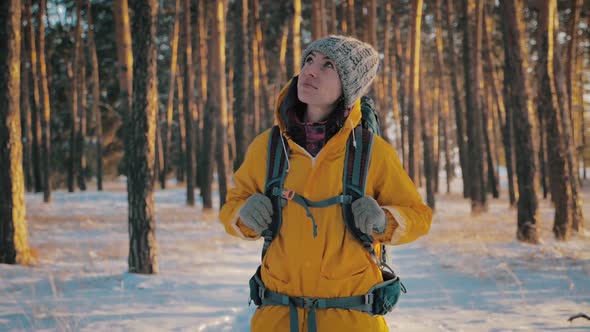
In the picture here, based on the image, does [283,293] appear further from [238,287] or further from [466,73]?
[466,73]

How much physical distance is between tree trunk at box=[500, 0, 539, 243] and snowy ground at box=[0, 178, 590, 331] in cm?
47

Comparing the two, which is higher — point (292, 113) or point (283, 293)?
point (292, 113)

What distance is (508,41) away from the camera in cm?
918

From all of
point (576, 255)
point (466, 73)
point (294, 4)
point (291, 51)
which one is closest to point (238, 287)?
point (576, 255)

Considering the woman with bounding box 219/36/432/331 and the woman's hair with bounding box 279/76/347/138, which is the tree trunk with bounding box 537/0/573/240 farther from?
the woman's hair with bounding box 279/76/347/138

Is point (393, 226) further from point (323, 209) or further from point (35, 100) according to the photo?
point (35, 100)

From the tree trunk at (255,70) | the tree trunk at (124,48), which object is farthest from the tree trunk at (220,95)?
the tree trunk at (255,70)

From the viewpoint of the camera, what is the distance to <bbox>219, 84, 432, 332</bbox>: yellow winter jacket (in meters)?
1.88

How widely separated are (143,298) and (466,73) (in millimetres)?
11127

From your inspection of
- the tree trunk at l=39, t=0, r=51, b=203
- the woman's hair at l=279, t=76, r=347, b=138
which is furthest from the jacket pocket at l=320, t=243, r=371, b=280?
the tree trunk at l=39, t=0, r=51, b=203

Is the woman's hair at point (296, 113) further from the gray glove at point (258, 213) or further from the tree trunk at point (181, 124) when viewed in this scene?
the tree trunk at point (181, 124)

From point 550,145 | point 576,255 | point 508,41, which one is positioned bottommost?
point 576,255

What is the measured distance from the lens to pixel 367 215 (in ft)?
5.82

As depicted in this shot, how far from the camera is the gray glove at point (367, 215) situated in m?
1.78
